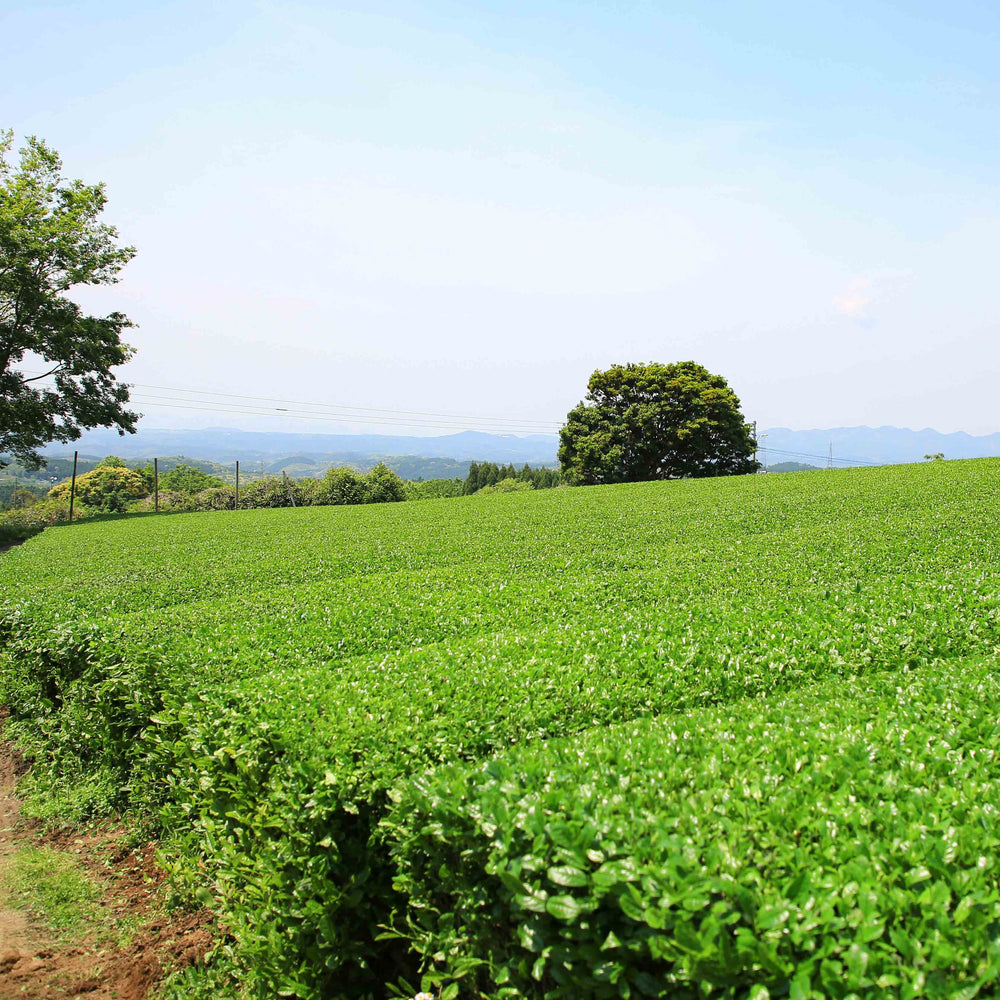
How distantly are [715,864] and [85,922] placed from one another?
4.98m

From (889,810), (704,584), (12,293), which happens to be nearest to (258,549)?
(704,584)

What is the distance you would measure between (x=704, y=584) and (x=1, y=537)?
35.3 meters

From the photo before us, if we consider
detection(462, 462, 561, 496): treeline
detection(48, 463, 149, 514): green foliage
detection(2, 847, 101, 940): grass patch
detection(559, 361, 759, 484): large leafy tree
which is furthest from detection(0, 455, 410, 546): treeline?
detection(2, 847, 101, 940): grass patch

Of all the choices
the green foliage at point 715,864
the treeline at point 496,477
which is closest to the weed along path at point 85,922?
the green foliage at point 715,864

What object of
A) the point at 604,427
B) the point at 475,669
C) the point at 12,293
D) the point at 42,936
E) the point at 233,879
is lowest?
the point at 42,936

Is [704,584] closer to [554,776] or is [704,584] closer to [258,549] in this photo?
[554,776]

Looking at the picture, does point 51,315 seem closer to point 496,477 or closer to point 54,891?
point 54,891

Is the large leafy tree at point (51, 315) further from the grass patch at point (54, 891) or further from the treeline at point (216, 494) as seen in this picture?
the grass patch at point (54, 891)

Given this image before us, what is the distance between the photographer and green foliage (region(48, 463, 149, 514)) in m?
71.6

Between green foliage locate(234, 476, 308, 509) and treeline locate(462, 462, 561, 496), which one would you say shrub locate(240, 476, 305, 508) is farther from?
treeline locate(462, 462, 561, 496)

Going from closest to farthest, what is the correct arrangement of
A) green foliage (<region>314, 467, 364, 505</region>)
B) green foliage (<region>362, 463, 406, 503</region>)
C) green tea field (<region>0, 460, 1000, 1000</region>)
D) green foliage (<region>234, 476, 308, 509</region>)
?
1. green tea field (<region>0, 460, 1000, 1000</region>)
2. green foliage (<region>234, 476, 308, 509</region>)
3. green foliage (<region>314, 467, 364, 505</region>)
4. green foliage (<region>362, 463, 406, 503</region>)

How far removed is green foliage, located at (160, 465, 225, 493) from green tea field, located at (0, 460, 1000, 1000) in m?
82.2

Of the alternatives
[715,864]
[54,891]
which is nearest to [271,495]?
[54,891]

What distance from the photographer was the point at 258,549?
18.0 m
